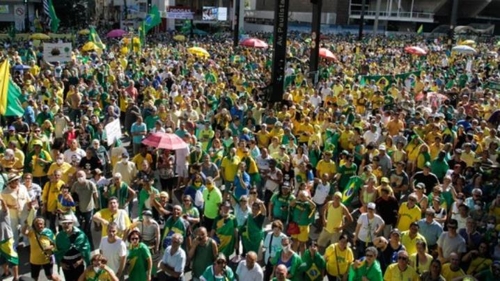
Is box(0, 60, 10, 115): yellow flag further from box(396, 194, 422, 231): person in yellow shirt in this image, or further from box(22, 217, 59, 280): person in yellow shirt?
box(396, 194, 422, 231): person in yellow shirt

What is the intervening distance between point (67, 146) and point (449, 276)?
703cm

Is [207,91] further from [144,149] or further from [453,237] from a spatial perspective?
[453,237]

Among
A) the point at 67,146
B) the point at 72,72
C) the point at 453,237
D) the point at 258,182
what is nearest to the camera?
the point at 453,237

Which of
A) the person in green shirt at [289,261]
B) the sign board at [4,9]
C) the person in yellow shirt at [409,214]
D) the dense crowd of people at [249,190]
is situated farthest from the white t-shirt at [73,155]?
the sign board at [4,9]

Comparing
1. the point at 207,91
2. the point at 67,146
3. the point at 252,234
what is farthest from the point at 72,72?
the point at 252,234

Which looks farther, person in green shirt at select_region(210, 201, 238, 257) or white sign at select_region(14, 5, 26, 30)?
white sign at select_region(14, 5, 26, 30)

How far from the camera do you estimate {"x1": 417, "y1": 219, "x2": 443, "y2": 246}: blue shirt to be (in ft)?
25.3

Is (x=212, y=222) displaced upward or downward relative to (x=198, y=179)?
downward

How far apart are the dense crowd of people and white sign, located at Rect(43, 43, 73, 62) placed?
12.3 ft

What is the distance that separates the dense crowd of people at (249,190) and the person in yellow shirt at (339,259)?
13mm

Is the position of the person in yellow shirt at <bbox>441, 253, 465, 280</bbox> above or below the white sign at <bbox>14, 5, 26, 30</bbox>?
below

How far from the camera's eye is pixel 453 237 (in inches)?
291

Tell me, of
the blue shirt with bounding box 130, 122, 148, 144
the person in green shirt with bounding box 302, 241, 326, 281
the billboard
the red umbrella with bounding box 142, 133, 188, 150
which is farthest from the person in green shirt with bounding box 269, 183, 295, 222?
the billboard

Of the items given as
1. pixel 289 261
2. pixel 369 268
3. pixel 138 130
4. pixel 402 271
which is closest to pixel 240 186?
pixel 289 261
